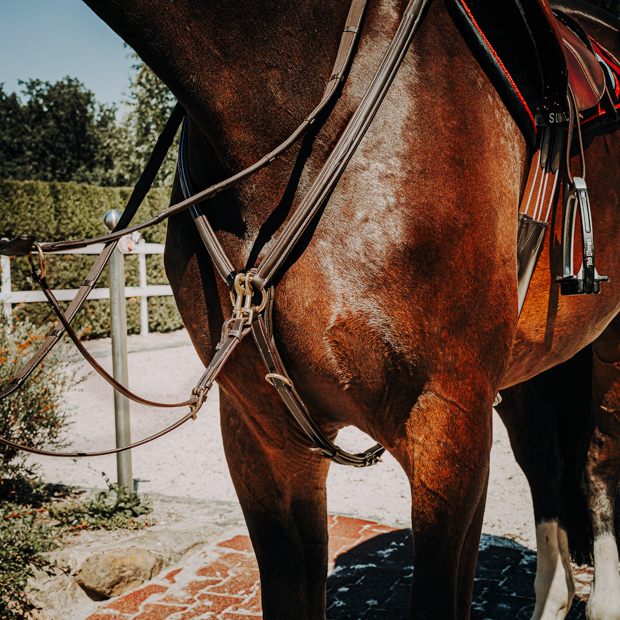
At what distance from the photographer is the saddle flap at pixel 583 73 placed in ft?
6.24

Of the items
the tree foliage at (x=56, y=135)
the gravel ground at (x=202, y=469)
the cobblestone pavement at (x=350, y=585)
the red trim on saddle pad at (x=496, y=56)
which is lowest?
the gravel ground at (x=202, y=469)

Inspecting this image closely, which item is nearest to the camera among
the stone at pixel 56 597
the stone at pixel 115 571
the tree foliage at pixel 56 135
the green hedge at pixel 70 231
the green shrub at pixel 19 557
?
the green shrub at pixel 19 557

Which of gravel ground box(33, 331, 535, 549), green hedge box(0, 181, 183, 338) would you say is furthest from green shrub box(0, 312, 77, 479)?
green hedge box(0, 181, 183, 338)

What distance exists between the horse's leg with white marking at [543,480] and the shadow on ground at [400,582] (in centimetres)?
24

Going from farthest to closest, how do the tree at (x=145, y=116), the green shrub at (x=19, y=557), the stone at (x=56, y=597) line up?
1. the tree at (x=145, y=116)
2. the stone at (x=56, y=597)
3. the green shrub at (x=19, y=557)

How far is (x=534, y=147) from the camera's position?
1.77 meters

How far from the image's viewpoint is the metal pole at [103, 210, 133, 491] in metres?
4.22

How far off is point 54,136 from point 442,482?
38.9m

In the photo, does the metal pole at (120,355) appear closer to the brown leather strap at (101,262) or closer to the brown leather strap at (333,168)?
the brown leather strap at (101,262)

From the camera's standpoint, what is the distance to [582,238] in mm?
1885

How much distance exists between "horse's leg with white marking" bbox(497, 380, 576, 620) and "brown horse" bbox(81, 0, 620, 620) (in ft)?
4.63

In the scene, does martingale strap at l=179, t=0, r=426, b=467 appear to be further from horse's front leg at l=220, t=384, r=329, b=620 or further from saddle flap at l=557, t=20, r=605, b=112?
saddle flap at l=557, t=20, r=605, b=112

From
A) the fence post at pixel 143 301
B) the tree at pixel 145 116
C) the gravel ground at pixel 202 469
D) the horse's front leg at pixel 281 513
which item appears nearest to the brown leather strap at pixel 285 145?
the horse's front leg at pixel 281 513

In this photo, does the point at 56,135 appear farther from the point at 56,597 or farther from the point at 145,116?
the point at 56,597
